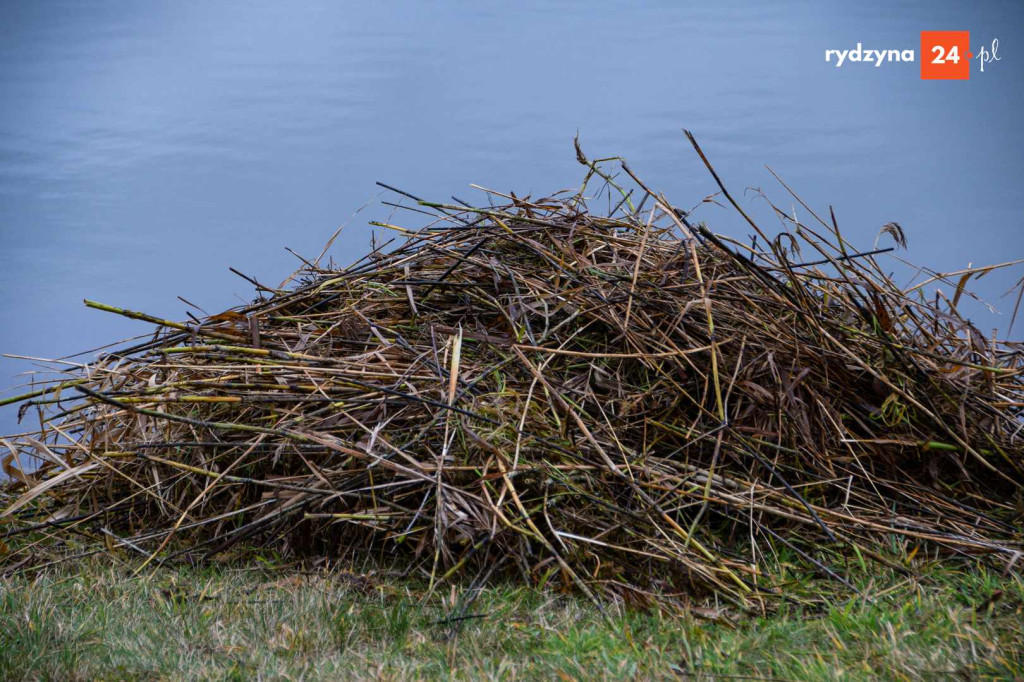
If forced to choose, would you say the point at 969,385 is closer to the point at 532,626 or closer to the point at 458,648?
the point at 532,626

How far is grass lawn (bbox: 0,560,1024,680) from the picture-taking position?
1.56 m

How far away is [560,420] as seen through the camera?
2.09 m

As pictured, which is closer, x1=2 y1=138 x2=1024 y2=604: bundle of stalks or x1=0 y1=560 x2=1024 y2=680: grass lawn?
x1=0 y1=560 x2=1024 y2=680: grass lawn

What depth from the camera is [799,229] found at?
2.45 metres

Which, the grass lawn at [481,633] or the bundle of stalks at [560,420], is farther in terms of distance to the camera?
the bundle of stalks at [560,420]

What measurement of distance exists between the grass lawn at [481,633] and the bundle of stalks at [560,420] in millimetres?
107

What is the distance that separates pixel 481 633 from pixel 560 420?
1.91 ft

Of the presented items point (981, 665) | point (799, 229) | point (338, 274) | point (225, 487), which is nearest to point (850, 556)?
point (981, 665)

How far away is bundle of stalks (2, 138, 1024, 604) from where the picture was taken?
1.95 metres

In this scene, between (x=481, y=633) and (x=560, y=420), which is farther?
(x=560, y=420)

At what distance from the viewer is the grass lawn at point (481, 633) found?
1.56m

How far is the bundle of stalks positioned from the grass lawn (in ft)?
0.35

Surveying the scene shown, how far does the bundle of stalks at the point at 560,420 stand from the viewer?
6.38ft

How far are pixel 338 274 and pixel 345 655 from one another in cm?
146
